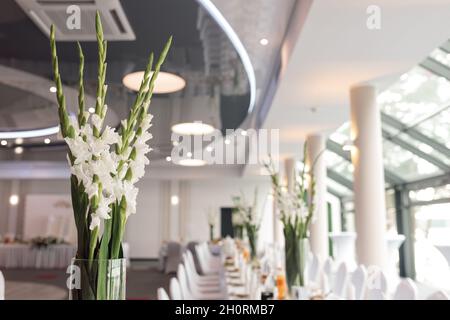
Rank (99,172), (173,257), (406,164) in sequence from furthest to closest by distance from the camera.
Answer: (173,257) < (406,164) < (99,172)

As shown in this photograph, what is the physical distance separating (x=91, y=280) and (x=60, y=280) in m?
9.25

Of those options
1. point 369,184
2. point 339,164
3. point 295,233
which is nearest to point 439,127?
point 369,184

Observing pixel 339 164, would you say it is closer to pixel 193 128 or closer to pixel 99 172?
pixel 193 128

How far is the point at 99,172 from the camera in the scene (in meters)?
0.88

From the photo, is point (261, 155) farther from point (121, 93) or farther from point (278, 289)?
point (278, 289)

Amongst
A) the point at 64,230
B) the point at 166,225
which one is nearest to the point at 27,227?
the point at 64,230

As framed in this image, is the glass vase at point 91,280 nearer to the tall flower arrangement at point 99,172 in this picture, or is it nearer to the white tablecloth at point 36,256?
the tall flower arrangement at point 99,172

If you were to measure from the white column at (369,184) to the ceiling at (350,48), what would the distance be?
368 millimetres

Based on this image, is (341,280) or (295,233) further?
(341,280)

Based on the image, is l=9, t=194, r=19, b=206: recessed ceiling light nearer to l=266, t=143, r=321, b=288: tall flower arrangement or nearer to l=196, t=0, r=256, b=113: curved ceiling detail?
l=196, t=0, r=256, b=113: curved ceiling detail

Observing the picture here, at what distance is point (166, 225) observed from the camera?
15.8 m

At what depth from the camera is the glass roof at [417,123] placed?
5766mm

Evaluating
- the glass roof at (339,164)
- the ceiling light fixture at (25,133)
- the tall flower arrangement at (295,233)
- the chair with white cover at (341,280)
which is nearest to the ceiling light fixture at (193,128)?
the ceiling light fixture at (25,133)
